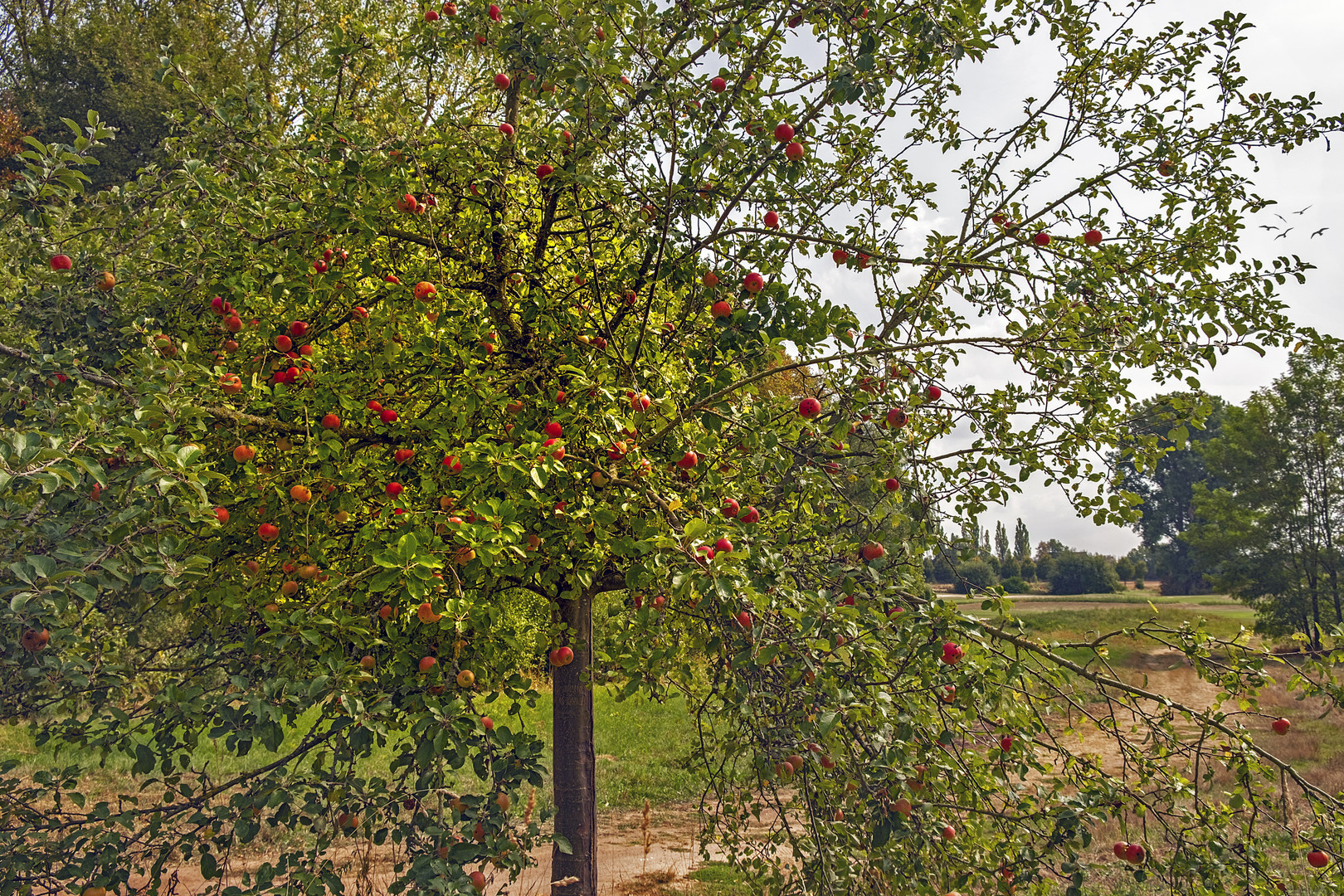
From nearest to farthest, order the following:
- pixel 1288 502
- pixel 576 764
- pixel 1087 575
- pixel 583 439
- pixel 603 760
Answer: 1. pixel 583 439
2. pixel 576 764
3. pixel 603 760
4. pixel 1288 502
5. pixel 1087 575

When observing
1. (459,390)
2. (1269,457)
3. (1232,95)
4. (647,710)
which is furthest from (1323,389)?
(459,390)

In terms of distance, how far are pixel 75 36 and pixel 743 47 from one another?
68.1 feet

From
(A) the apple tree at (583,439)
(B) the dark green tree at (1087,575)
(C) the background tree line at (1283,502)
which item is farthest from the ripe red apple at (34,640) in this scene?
(B) the dark green tree at (1087,575)

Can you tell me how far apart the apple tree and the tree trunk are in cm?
11

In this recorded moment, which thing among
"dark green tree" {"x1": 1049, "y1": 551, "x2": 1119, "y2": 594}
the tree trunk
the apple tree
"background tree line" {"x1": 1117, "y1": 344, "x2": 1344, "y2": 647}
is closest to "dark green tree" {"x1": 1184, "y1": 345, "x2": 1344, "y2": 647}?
"background tree line" {"x1": 1117, "y1": 344, "x2": 1344, "y2": 647}

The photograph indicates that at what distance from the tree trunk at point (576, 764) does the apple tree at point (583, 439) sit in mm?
108

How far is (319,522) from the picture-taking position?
396cm

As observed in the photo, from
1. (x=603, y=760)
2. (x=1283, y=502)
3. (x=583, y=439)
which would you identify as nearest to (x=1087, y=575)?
(x=1283, y=502)

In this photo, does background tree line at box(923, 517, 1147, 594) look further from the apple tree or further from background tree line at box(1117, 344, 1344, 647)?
the apple tree

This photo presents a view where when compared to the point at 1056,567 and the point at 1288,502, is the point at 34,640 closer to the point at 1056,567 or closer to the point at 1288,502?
the point at 1288,502

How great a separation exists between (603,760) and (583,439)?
10.00 meters

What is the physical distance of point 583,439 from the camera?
373 cm

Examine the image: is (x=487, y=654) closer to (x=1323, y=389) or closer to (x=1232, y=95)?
(x=1232, y=95)

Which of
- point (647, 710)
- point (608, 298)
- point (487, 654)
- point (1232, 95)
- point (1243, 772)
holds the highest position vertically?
point (1232, 95)
